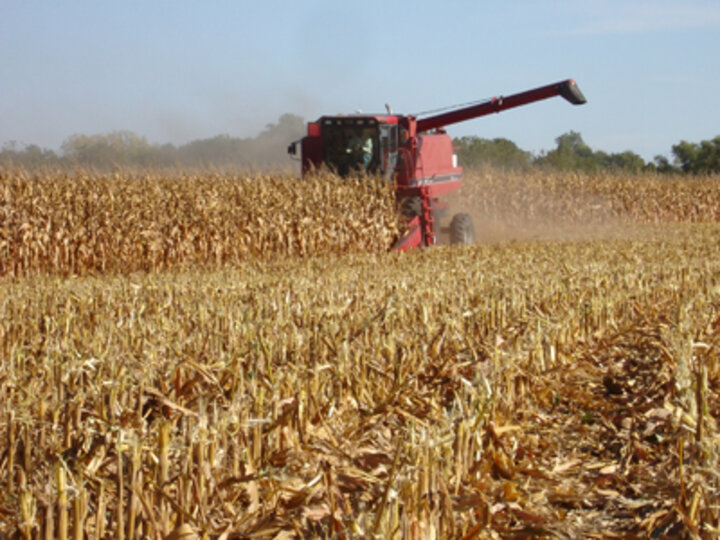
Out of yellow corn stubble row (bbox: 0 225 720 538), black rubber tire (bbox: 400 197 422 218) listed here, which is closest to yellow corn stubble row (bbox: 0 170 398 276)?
black rubber tire (bbox: 400 197 422 218)

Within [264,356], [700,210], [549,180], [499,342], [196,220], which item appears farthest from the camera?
[700,210]

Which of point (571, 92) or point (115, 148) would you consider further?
point (115, 148)

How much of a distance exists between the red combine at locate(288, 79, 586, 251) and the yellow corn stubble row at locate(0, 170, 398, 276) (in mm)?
422

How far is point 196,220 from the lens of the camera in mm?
12234

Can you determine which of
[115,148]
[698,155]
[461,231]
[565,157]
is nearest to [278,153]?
[115,148]

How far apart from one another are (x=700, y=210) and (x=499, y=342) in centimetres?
2351

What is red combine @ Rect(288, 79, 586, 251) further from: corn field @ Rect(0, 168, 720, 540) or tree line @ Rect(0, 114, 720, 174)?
tree line @ Rect(0, 114, 720, 174)

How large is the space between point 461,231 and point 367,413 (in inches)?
453

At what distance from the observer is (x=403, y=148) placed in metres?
13.9

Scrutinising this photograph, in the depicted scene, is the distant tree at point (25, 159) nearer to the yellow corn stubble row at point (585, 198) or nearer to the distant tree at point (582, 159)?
the yellow corn stubble row at point (585, 198)

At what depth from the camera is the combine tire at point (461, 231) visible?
1488 cm

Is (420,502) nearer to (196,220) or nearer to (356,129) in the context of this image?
(196,220)

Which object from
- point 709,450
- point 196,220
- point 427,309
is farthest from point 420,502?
point 196,220

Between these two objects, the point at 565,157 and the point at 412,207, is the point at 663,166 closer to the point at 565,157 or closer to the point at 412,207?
the point at 565,157
